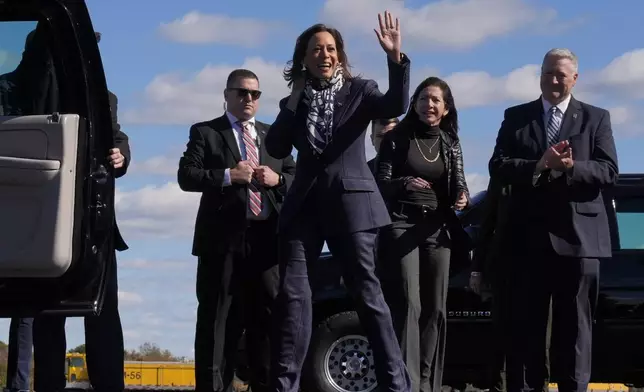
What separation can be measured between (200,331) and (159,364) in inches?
437

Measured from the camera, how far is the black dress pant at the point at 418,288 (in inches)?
336

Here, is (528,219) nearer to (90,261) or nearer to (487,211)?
(487,211)

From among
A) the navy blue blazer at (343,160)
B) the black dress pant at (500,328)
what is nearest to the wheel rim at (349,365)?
the black dress pant at (500,328)

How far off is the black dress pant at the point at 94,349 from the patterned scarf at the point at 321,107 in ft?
4.77

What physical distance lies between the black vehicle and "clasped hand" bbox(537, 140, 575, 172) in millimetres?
2891

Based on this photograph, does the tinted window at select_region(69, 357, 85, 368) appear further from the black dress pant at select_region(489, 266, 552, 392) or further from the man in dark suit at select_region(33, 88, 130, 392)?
the man in dark suit at select_region(33, 88, 130, 392)

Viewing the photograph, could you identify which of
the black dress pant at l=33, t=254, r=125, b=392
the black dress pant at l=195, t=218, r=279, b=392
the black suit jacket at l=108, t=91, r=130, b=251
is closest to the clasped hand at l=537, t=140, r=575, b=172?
the black dress pant at l=195, t=218, r=279, b=392

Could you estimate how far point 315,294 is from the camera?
1134 cm

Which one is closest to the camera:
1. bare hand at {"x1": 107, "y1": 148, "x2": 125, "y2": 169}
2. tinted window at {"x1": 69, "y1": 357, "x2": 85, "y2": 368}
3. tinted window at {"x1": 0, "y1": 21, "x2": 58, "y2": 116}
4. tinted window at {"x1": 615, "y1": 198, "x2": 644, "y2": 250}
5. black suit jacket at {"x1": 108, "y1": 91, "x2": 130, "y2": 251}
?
tinted window at {"x1": 0, "y1": 21, "x2": 58, "y2": 116}

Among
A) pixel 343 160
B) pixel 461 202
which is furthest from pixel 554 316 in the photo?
pixel 343 160

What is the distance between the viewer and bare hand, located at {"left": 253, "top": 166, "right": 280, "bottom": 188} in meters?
8.36

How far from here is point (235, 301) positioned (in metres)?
8.62

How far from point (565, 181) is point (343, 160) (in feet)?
6.22

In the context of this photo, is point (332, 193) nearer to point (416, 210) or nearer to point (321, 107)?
point (321, 107)
